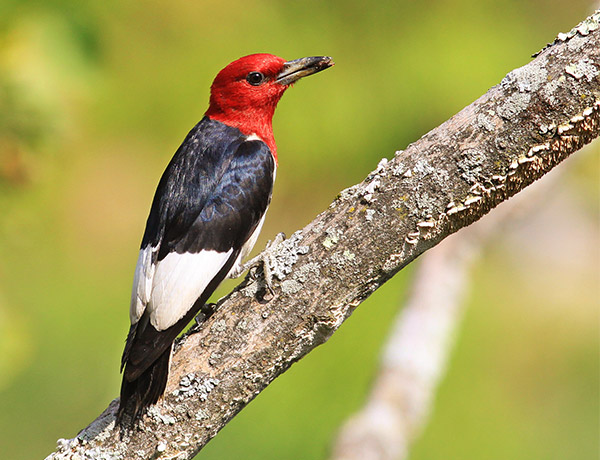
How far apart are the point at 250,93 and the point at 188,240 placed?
0.79 meters

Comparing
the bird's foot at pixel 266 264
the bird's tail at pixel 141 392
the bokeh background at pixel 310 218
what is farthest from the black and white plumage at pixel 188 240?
the bokeh background at pixel 310 218

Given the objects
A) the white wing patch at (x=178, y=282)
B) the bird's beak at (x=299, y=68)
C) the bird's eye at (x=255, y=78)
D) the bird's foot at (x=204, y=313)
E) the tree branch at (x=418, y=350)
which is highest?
the bird's eye at (x=255, y=78)

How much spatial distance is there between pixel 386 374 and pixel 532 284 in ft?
8.91

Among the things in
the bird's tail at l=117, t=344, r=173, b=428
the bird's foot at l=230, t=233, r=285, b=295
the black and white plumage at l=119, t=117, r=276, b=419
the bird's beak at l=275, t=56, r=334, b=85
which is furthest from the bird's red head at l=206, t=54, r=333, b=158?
the bird's tail at l=117, t=344, r=173, b=428

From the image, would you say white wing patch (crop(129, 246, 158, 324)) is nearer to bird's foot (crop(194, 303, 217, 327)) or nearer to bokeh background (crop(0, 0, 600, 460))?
bird's foot (crop(194, 303, 217, 327))

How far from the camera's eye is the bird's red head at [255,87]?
2.57 m

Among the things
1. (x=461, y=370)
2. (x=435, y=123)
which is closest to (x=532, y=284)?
(x=461, y=370)

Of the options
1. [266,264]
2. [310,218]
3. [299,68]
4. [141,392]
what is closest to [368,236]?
[266,264]

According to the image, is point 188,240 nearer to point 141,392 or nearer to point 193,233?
point 193,233

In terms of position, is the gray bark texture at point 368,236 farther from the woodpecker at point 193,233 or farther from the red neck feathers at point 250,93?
the red neck feathers at point 250,93

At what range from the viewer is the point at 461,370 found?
4309mm

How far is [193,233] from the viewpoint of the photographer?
2.03m

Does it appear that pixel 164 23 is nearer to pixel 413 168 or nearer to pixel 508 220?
pixel 508 220

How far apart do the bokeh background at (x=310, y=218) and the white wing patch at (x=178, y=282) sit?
1.85 metres
